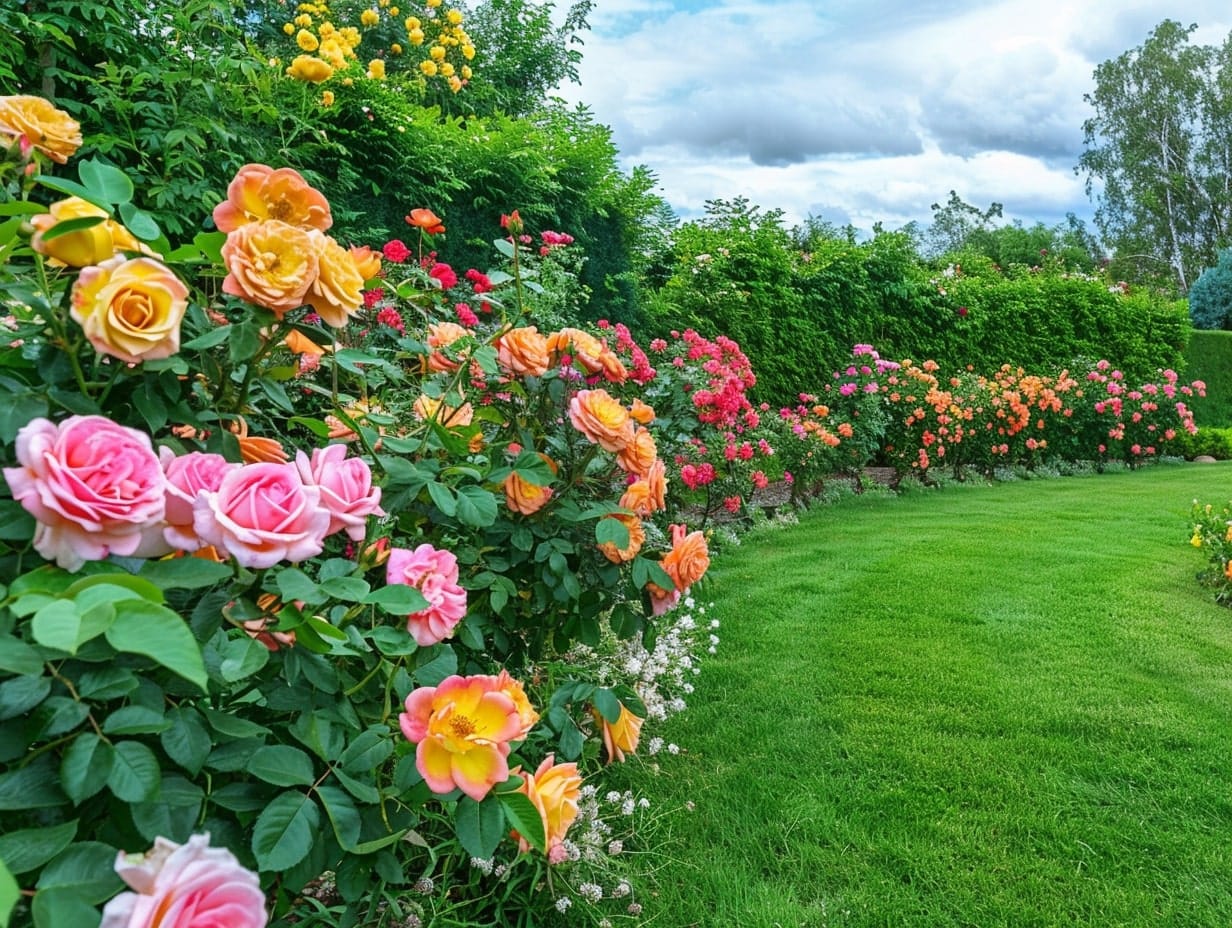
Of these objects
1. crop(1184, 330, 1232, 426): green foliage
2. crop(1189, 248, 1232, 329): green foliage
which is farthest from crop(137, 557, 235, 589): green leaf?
crop(1189, 248, 1232, 329): green foliage

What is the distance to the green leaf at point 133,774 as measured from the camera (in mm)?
747

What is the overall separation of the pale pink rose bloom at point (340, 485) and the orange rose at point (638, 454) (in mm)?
793

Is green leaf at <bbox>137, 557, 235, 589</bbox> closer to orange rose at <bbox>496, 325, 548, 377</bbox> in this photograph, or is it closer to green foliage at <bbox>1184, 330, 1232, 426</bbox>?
orange rose at <bbox>496, 325, 548, 377</bbox>

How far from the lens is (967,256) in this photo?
12.8m

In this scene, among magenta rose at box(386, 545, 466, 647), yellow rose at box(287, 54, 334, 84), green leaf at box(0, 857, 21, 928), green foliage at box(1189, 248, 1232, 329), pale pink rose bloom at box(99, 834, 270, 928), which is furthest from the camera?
green foliage at box(1189, 248, 1232, 329)

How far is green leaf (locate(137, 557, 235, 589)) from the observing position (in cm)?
83

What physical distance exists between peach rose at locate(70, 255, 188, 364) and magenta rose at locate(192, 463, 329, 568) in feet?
0.65

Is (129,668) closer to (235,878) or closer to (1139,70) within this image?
(235,878)

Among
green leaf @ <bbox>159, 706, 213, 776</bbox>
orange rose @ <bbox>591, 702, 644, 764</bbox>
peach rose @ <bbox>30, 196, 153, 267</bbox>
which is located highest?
peach rose @ <bbox>30, 196, 153, 267</bbox>

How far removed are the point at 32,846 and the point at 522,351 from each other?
1.21 meters

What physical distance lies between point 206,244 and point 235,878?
32.3 inches

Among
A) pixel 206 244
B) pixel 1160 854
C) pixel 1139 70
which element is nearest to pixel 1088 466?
pixel 1160 854

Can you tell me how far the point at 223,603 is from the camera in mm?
940

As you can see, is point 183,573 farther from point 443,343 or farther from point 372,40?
point 372,40
